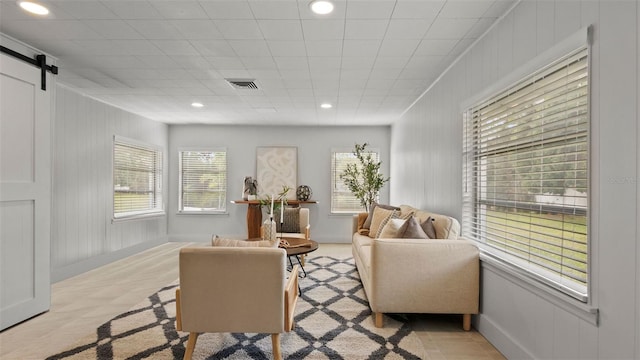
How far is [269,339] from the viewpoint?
8.11ft

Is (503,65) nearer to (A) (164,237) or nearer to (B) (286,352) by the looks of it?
(B) (286,352)

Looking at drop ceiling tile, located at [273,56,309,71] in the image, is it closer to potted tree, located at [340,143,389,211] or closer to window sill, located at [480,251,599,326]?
window sill, located at [480,251,599,326]

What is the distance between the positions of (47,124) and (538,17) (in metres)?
4.08

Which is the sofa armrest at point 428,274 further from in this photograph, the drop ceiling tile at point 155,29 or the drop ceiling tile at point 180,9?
the drop ceiling tile at point 155,29

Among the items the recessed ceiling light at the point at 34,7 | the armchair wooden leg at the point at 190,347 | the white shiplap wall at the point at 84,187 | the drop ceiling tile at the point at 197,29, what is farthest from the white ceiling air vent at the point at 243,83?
the armchair wooden leg at the point at 190,347

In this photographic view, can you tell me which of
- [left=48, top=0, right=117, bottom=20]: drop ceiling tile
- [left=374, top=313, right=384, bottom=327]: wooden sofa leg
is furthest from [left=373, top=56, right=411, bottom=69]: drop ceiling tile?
[left=374, top=313, right=384, bottom=327]: wooden sofa leg

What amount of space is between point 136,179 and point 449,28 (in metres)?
5.42

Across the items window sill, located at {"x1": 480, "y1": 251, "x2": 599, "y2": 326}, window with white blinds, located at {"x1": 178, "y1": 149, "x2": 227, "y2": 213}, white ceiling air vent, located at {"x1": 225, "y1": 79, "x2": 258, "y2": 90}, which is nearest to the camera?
window sill, located at {"x1": 480, "y1": 251, "x2": 599, "y2": 326}

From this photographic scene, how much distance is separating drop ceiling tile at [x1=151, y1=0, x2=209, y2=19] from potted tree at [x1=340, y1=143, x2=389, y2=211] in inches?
158

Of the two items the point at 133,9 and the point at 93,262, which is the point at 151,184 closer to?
the point at 93,262

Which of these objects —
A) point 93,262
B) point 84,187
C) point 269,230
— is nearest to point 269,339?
point 269,230

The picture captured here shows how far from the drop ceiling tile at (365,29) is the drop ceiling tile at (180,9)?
1.08 metres

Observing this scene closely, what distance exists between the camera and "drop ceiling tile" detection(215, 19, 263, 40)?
2.42 meters

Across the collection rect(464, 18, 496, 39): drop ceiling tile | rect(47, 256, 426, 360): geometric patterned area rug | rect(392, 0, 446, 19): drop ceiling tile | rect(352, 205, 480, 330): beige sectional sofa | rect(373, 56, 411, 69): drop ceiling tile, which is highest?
rect(464, 18, 496, 39): drop ceiling tile
